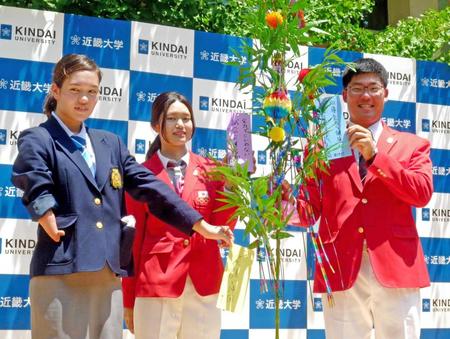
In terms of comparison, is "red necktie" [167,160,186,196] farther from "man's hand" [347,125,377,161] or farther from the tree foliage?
the tree foliage

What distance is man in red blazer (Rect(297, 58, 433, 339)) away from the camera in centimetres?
293

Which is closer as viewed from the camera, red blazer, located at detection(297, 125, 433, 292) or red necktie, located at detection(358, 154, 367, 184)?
red blazer, located at detection(297, 125, 433, 292)

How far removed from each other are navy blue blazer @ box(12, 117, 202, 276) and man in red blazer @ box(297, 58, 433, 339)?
850 millimetres

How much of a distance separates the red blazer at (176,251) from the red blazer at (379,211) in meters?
0.42

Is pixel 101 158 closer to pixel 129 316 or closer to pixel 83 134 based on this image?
pixel 83 134

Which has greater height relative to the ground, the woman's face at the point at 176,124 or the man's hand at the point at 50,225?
the woman's face at the point at 176,124

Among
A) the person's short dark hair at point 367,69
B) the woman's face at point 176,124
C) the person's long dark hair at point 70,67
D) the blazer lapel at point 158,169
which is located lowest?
the blazer lapel at point 158,169

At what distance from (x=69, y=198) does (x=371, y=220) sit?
52.3 inches

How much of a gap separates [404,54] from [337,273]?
2.56 metres

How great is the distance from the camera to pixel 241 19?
196 inches

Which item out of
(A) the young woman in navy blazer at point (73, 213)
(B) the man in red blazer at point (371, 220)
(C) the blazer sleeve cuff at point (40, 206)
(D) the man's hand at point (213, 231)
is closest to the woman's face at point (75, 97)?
(A) the young woman in navy blazer at point (73, 213)

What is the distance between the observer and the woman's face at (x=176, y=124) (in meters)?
3.10

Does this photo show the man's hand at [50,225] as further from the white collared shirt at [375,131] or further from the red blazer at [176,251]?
the white collared shirt at [375,131]

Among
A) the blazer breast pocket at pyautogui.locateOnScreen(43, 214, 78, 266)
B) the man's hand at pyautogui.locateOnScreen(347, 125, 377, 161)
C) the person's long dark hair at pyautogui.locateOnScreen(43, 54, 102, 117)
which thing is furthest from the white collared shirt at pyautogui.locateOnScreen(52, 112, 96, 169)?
the man's hand at pyautogui.locateOnScreen(347, 125, 377, 161)
